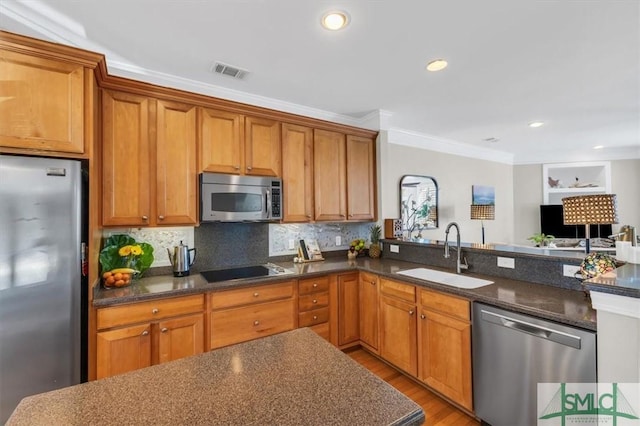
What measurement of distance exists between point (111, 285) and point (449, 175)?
472 centimetres

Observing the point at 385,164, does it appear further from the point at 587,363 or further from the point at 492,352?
the point at 587,363

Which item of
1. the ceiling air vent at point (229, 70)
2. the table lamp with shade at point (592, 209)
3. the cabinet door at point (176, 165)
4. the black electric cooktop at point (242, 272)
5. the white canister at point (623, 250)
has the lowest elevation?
the black electric cooktop at point (242, 272)

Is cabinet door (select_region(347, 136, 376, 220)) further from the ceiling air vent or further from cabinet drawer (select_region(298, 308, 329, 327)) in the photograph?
the ceiling air vent

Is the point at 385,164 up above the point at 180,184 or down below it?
above

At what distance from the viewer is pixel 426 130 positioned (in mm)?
4195

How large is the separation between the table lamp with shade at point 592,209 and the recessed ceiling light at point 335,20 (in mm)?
1804

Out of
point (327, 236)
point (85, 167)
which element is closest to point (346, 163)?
point (327, 236)

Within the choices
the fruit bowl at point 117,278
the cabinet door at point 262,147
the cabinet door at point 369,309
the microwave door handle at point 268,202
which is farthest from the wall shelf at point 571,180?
the fruit bowl at point 117,278

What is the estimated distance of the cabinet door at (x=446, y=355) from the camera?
190cm

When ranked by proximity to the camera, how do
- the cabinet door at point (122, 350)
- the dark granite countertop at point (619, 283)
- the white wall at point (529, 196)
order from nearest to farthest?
the dark granite countertop at point (619, 283) → the cabinet door at point (122, 350) → the white wall at point (529, 196)

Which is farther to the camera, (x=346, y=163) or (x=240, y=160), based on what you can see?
(x=346, y=163)

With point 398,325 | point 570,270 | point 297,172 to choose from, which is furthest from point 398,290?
point 297,172

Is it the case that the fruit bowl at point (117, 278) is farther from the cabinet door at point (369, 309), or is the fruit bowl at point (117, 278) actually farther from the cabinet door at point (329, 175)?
the cabinet door at point (369, 309)

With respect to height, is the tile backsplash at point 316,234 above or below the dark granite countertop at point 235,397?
above
